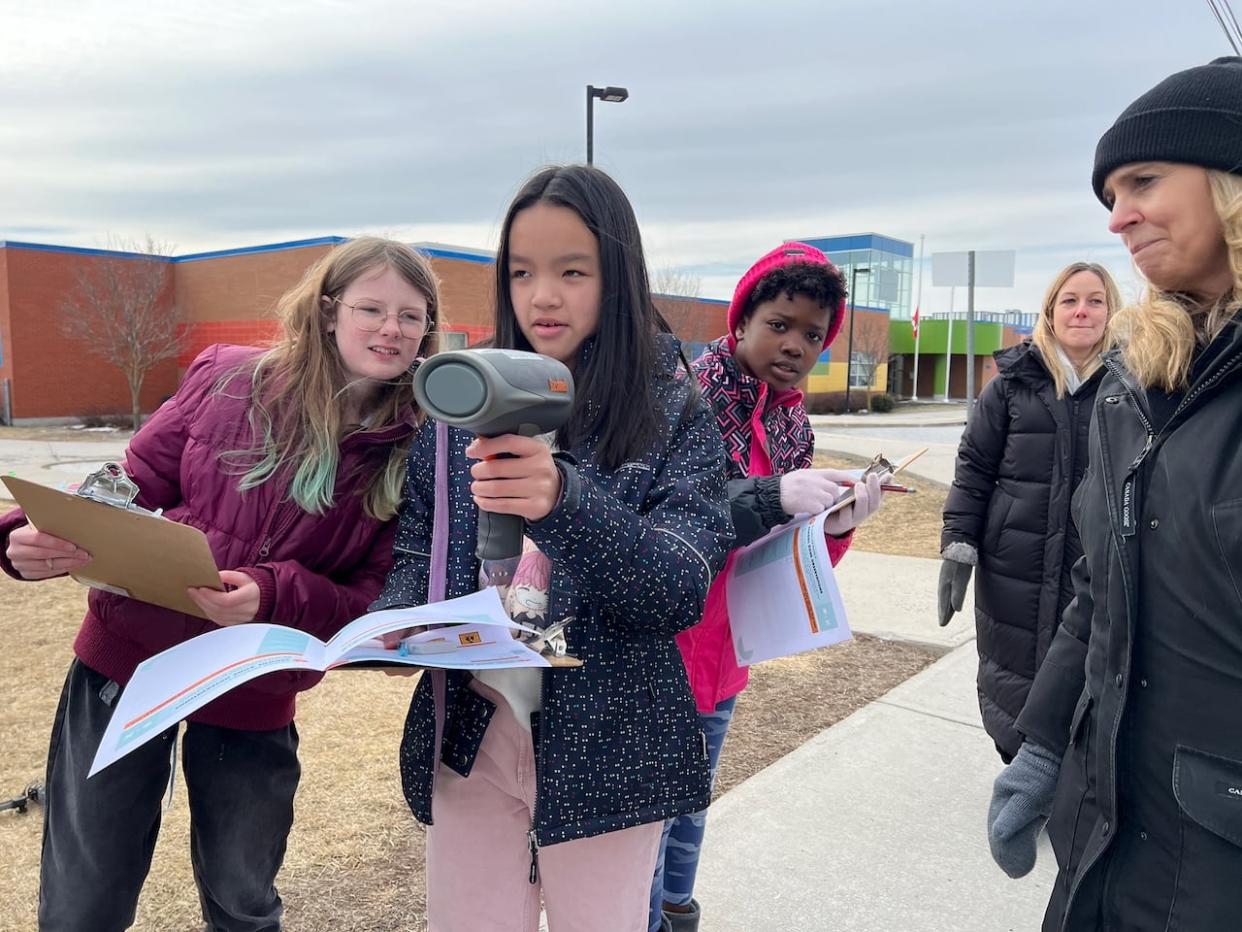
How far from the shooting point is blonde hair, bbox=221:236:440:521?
79.0 inches

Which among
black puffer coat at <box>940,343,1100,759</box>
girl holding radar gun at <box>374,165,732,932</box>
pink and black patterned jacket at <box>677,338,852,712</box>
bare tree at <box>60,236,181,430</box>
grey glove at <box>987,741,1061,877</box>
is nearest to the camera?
girl holding radar gun at <box>374,165,732,932</box>

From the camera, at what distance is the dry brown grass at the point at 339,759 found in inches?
109

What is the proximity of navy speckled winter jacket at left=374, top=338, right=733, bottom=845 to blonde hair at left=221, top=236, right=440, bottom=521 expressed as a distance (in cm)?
34

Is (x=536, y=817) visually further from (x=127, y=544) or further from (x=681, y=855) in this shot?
(x=681, y=855)

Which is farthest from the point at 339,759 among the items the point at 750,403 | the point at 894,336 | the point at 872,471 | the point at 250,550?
the point at 894,336

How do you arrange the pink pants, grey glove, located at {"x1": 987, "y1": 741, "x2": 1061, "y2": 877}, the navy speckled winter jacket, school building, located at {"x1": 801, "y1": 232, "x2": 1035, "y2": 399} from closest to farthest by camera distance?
the navy speckled winter jacket → the pink pants → grey glove, located at {"x1": 987, "y1": 741, "x2": 1061, "y2": 877} → school building, located at {"x1": 801, "y1": 232, "x2": 1035, "y2": 399}

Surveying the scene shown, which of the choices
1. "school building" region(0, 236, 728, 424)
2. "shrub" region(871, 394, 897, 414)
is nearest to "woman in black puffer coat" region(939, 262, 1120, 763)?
"school building" region(0, 236, 728, 424)

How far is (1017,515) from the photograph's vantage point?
3336 millimetres

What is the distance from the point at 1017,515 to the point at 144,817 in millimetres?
2918

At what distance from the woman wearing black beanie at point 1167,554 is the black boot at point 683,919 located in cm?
115

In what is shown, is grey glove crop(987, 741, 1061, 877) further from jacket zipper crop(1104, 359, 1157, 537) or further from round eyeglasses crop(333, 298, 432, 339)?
round eyeglasses crop(333, 298, 432, 339)

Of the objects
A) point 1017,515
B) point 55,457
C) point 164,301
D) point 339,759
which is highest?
point 164,301

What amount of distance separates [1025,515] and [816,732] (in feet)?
4.90

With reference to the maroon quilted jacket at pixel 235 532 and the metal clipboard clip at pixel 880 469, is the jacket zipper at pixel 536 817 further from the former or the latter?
the metal clipboard clip at pixel 880 469
